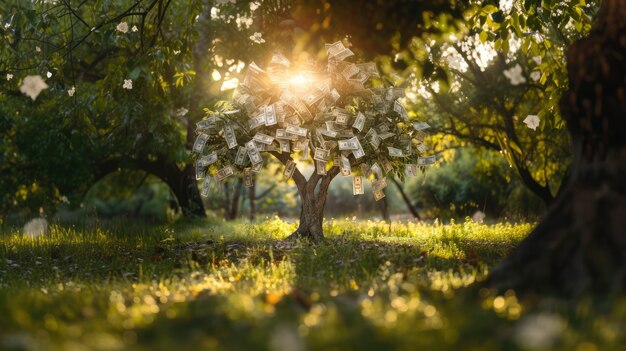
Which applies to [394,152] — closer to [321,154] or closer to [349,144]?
[349,144]

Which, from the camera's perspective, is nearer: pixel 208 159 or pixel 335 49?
pixel 208 159

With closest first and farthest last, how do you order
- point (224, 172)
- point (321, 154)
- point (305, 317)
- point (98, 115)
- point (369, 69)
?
1. point (305, 317)
2. point (321, 154)
3. point (224, 172)
4. point (369, 69)
5. point (98, 115)

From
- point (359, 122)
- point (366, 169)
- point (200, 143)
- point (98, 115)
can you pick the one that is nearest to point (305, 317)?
point (359, 122)

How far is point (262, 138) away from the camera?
986 cm

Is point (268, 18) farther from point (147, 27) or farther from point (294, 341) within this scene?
point (294, 341)

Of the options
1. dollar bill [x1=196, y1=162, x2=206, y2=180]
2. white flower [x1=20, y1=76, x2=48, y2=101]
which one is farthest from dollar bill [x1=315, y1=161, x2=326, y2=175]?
white flower [x1=20, y1=76, x2=48, y2=101]

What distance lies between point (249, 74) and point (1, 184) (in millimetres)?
9085

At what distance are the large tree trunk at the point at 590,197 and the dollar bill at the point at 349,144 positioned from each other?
4.42 meters

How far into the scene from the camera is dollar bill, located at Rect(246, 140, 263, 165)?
9.73m

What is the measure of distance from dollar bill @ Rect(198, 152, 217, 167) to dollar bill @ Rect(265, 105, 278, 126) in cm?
97

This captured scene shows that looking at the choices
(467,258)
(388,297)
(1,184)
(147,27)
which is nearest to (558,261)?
(388,297)

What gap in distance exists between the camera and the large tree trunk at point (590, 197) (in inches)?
185

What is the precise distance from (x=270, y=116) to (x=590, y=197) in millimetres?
5670

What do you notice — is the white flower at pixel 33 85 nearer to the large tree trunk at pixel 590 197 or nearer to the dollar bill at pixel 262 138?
the dollar bill at pixel 262 138
